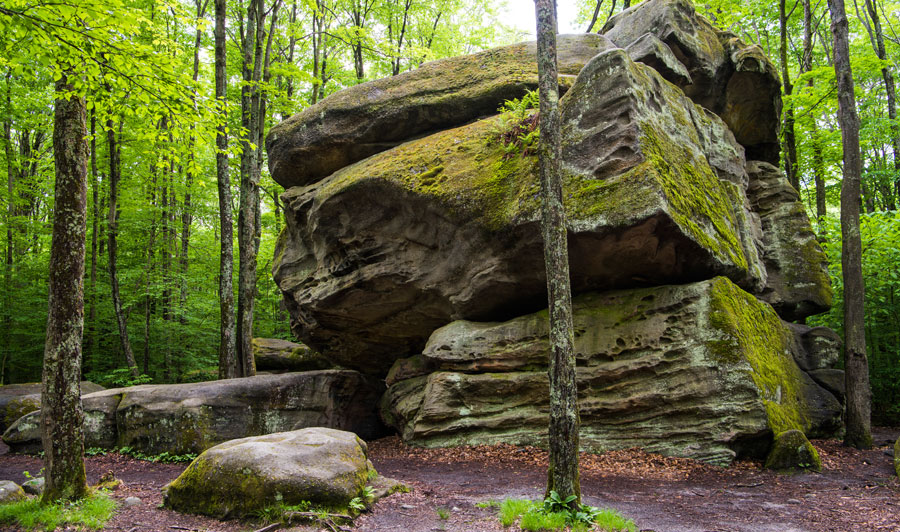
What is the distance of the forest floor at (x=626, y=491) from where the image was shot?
18.4 feet

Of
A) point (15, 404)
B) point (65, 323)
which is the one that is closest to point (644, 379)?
point (65, 323)

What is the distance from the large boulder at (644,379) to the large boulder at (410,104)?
540cm

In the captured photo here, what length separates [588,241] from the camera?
915 cm

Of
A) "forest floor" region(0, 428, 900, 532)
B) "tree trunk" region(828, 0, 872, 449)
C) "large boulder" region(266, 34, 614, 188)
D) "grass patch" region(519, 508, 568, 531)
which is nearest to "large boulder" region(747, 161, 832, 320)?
"tree trunk" region(828, 0, 872, 449)

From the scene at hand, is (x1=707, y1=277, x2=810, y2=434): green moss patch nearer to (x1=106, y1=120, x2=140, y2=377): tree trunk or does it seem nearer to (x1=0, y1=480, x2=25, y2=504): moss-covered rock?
(x1=0, y1=480, x2=25, y2=504): moss-covered rock

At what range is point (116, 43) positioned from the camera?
21.2 feet

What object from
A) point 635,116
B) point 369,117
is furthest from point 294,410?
point 635,116

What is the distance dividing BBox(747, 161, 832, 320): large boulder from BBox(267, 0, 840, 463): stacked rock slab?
0.05 m

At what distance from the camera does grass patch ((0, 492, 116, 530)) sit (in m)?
5.46

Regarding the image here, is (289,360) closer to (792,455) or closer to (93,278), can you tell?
(93,278)

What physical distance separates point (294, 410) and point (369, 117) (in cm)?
743

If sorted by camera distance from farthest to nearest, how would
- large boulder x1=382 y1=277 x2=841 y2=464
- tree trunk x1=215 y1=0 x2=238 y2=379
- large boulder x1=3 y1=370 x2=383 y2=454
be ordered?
1. tree trunk x1=215 y1=0 x2=238 y2=379
2. large boulder x1=3 y1=370 x2=383 y2=454
3. large boulder x1=382 y1=277 x2=841 y2=464

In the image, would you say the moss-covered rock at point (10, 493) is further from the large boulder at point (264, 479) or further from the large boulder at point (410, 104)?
the large boulder at point (410, 104)

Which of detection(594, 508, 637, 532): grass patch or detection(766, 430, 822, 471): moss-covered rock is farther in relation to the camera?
detection(766, 430, 822, 471): moss-covered rock
